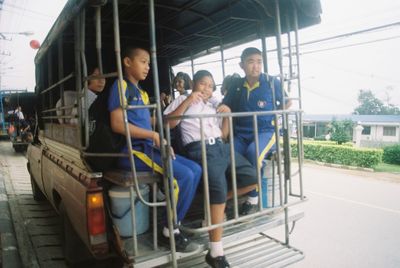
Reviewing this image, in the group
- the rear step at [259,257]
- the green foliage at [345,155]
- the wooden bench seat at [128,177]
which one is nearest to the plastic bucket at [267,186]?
the rear step at [259,257]

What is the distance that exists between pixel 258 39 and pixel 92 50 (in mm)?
2359

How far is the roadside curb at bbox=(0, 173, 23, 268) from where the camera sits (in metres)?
3.58

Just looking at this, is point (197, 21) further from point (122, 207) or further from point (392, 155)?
point (392, 155)

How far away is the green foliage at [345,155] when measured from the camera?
13.2m

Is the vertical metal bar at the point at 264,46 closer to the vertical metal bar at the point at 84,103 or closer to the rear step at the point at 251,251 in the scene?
the rear step at the point at 251,251

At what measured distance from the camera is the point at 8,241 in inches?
161

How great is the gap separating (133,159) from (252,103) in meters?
1.48

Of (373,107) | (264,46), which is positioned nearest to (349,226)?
(264,46)

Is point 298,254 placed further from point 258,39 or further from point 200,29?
point 200,29

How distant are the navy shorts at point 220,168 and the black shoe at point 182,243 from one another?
32cm

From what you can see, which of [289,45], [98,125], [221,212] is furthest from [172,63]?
[221,212]

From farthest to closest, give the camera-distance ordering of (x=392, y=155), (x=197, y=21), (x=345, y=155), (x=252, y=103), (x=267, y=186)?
(x=392, y=155) → (x=345, y=155) → (x=197, y=21) → (x=252, y=103) → (x=267, y=186)

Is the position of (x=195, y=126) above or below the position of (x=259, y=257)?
above

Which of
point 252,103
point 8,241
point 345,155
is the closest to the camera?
point 252,103
